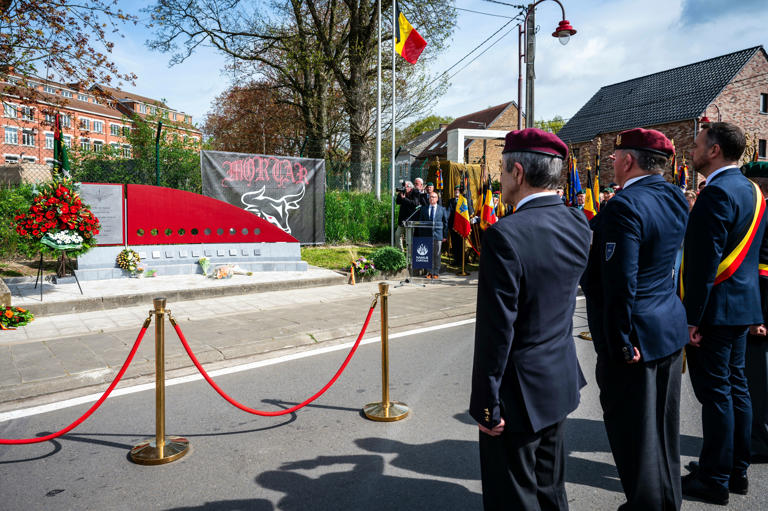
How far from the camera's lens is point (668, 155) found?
2732mm

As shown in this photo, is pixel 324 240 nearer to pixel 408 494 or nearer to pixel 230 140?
pixel 408 494

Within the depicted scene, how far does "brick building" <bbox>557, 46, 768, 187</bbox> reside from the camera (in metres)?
33.5

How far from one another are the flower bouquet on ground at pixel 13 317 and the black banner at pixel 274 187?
570 centimetres

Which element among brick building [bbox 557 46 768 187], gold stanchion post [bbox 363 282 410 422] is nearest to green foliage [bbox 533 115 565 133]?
brick building [bbox 557 46 768 187]

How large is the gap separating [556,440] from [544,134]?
1273 mm

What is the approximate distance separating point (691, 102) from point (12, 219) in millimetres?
37941

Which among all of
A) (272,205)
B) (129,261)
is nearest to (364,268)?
(272,205)

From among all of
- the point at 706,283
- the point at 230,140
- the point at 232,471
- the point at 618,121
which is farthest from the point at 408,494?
the point at 618,121

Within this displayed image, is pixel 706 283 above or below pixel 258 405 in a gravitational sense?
above

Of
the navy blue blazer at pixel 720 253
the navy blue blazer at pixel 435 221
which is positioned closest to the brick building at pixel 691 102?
the navy blue blazer at pixel 435 221

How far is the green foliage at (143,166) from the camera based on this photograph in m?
11.2

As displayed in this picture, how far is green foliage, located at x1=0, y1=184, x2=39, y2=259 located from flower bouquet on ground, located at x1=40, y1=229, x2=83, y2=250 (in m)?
1.86

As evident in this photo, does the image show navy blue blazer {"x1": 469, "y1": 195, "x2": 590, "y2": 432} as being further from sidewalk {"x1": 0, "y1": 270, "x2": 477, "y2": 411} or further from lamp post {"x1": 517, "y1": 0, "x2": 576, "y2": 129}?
A: lamp post {"x1": 517, "y1": 0, "x2": 576, "y2": 129}

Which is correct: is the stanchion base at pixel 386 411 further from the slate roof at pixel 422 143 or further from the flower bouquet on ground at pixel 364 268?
the slate roof at pixel 422 143
